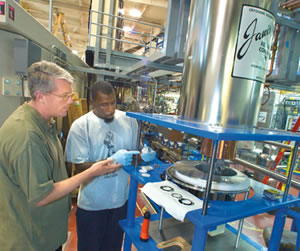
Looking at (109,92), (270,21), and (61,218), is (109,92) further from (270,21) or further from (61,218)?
(270,21)

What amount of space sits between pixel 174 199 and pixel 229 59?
0.58 m

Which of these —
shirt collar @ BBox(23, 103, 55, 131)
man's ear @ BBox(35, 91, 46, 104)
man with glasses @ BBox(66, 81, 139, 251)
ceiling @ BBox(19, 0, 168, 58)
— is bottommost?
man with glasses @ BBox(66, 81, 139, 251)

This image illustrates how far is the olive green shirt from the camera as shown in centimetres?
92

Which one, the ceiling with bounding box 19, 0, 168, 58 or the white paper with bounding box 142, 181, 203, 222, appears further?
the ceiling with bounding box 19, 0, 168, 58

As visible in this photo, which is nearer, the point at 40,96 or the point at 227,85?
the point at 227,85

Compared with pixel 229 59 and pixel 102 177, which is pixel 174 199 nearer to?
pixel 229 59

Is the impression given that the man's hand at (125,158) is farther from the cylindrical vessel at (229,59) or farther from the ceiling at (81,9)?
the ceiling at (81,9)

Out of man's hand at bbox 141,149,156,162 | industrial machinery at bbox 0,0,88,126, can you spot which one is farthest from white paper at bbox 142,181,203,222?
industrial machinery at bbox 0,0,88,126

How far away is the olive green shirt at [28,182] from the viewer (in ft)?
3.01

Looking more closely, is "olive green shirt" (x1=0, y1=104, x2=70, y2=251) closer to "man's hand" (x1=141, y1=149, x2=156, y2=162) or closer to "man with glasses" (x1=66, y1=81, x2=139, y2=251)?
"man with glasses" (x1=66, y1=81, x2=139, y2=251)

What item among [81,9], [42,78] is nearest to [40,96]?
[42,78]

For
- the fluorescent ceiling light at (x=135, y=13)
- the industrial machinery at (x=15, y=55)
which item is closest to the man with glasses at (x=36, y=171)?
the industrial machinery at (x=15, y=55)

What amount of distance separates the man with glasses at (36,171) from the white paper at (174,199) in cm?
46

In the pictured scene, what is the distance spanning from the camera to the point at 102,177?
1.55 meters
